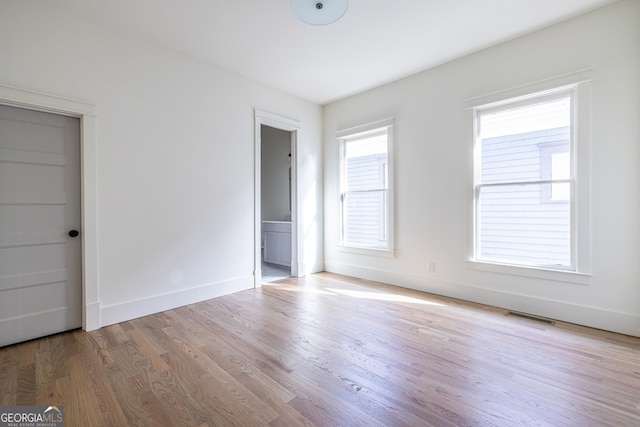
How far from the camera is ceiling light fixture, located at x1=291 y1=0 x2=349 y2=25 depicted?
7.14 feet

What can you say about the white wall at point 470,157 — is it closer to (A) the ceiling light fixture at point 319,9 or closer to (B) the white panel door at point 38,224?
(A) the ceiling light fixture at point 319,9

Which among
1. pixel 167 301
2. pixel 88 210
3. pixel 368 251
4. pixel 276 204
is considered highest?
pixel 276 204

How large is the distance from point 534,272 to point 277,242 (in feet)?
13.0

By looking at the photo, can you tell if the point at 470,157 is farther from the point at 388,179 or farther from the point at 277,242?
the point at 277,242

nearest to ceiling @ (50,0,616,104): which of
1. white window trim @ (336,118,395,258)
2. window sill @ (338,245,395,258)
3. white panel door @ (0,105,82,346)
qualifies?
white window trim @ (336,118,395,258)

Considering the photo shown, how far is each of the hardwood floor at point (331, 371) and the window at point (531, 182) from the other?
73 centimetres

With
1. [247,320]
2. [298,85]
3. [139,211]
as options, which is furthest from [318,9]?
[247,320]

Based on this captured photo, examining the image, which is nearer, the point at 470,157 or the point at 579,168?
the point at 579,168

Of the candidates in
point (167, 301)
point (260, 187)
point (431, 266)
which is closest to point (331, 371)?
point (167, 301)

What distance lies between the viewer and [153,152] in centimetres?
311

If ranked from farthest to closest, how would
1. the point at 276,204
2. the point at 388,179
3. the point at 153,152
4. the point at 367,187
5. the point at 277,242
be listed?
the point at 276,204 → the point at 277,242 → the point at 367,187 → the point at 388,179 → the point at 153,152

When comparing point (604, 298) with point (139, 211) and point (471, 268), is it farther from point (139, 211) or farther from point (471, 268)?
point (139, 211)

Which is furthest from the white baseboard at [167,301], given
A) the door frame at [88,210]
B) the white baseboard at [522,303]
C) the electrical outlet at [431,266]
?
the electrical outlet at [431,266]

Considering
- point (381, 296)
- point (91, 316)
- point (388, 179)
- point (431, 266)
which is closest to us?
point (91, 316)
